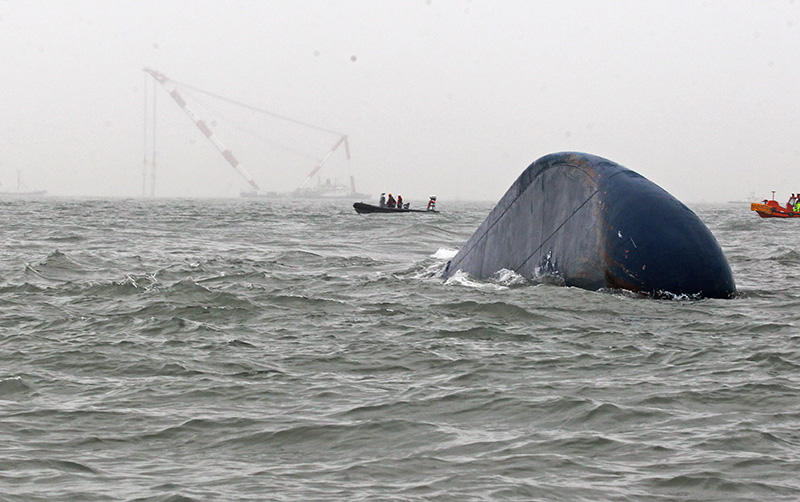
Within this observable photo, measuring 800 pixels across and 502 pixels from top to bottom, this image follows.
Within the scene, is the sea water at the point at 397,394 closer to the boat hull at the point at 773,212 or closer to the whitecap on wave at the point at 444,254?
the whitecap on wave at the point at 444,254

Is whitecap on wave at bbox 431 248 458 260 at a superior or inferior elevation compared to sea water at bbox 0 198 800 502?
superior

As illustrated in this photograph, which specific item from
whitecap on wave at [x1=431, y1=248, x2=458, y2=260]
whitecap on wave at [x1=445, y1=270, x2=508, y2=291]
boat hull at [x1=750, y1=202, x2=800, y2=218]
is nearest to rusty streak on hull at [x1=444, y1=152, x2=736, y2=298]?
whitecap on wave at [x1=445, y1=270, x2=508, y2=291]

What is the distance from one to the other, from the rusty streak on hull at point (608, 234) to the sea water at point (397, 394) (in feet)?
1.11

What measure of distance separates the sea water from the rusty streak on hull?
13.3 inches

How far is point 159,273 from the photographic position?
15.6 m

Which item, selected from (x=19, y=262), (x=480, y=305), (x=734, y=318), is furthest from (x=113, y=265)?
(x=734, y=318)

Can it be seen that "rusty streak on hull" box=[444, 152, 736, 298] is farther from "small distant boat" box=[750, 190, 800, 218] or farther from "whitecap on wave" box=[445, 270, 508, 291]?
"small distant boat" box=[750, 190, 800, 218]

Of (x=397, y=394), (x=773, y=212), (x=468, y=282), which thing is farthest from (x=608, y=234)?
(x=773, y=212)

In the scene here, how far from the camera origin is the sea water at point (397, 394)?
4.76 meters

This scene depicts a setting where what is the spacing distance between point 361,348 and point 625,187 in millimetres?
4956

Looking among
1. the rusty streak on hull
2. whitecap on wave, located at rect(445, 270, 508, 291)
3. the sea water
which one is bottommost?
the sea water

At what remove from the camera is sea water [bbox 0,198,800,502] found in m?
4.76

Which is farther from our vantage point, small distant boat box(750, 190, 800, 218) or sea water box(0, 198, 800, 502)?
small distant boat box(750, 190, 800, 218)

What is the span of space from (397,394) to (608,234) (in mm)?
5526
